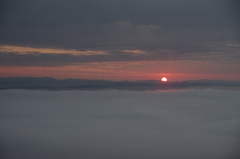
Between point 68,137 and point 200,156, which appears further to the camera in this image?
point 68,137

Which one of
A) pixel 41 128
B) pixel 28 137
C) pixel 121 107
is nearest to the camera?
pixel 28 137

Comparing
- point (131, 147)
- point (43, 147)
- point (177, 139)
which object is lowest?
point (43, 147)

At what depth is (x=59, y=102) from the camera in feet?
163

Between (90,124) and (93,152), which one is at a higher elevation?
(90,124)

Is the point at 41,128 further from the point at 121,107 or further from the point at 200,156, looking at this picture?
the point at 200,156

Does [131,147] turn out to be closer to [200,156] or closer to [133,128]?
[200,156]

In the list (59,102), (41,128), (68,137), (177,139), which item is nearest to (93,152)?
(68,137)

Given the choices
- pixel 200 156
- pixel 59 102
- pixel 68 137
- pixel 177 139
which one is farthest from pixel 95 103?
pixel 200 156

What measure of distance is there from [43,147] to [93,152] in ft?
18.2

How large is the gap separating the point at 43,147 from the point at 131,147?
9.89m

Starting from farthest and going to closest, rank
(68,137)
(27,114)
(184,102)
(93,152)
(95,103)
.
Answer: (95,103) → (184,102) → (27,114) → (68,137) → (93,152)

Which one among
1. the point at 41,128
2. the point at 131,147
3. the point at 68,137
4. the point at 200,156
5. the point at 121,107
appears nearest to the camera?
the point at 200,156

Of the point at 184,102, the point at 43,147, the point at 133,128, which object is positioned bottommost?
the point at 43,147

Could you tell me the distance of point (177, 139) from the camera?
28.0 metres
